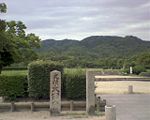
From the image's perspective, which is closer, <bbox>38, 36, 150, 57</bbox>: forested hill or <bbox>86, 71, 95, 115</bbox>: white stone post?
<bbox>86, 71, 95, 115</bbox>: white stone post

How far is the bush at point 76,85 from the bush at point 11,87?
8.03 feet

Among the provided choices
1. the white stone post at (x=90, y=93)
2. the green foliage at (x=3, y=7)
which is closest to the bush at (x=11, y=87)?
the white stone post at (x=90, y=93)

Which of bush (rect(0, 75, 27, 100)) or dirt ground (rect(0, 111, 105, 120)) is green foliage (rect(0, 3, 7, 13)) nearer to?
bush (rect(0, 75, 27, 100))

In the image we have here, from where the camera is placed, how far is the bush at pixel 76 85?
65.0 feet

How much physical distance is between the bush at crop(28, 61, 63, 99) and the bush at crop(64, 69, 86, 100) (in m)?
1.05

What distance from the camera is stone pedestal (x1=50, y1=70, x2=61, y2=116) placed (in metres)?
17.5

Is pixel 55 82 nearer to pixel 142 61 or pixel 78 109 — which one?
pixel 78 109

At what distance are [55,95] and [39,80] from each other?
9.01 feet

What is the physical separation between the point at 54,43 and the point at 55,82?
398 ft

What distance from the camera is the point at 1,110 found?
19.1 m

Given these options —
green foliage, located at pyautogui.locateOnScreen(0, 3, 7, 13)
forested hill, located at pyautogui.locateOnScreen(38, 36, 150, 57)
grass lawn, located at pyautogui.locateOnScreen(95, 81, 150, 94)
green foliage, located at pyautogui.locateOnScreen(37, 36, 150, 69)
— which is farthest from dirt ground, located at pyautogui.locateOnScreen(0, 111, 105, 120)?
forested hill, located at pyautogui.locateOnScreen(38, 36, 150, 57)

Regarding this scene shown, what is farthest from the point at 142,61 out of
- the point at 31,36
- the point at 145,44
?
the point at 145,44

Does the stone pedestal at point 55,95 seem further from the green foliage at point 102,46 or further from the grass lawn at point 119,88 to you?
the green foliage at point 102,46


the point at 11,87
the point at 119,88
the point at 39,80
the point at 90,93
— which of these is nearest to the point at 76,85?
the point at 39,80
